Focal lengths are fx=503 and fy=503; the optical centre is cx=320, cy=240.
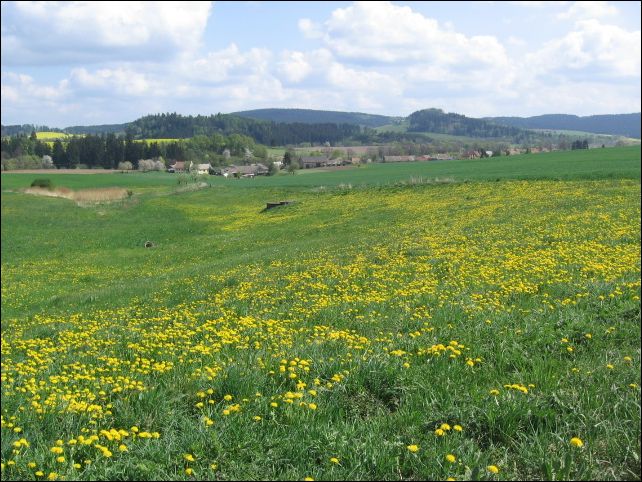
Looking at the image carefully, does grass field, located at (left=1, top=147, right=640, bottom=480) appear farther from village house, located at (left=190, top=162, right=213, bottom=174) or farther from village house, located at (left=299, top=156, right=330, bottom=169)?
village house, located at (left=299, top=156, right=330, bottom=169)

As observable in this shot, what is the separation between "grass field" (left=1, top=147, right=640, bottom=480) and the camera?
4395 millimetres

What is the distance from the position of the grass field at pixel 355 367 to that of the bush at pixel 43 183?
50390 mm

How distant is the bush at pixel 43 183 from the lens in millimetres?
62694

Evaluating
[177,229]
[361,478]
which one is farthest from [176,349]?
[177,229]

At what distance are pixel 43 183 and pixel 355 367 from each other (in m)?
67.4

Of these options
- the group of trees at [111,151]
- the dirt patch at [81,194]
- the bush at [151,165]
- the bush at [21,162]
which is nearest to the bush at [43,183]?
the dirt patch at [81,194]

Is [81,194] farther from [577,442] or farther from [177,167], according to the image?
[577,442]

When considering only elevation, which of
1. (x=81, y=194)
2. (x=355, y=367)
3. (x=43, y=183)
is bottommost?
(x=355, y=367)

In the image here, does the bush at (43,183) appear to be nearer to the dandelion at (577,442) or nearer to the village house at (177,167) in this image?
the village house at (177,167)

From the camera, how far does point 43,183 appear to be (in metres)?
62.9

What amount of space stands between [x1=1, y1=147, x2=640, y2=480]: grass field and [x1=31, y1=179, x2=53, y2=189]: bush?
50390 mm

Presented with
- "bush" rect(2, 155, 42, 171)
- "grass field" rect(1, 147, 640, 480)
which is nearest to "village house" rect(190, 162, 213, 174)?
"bush" rect(2, 155, 42, 171)

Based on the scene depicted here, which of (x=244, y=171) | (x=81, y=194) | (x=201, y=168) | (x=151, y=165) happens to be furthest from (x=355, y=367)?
(x=201, y=168)

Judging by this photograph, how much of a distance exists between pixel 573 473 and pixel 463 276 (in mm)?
8317
